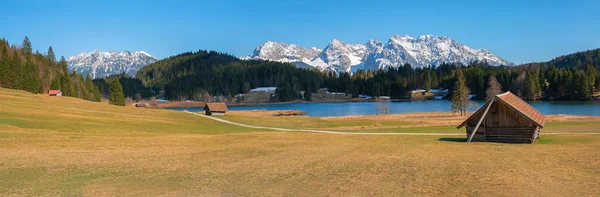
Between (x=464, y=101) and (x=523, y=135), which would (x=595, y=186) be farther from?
(x=464, y=101)

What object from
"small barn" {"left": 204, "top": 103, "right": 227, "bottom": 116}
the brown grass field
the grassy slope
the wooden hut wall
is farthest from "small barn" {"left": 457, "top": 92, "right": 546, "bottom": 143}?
"small barn" {"left": 204, "top": 103, "right": 227, "bottom": 116}

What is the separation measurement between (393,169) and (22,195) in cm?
1533

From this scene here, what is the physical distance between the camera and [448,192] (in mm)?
15891

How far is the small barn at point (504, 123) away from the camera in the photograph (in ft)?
107

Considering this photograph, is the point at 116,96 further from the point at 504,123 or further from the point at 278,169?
the point at 278,169

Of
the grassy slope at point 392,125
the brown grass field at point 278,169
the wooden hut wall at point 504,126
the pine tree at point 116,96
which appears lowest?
the grassy slope at point 392,125

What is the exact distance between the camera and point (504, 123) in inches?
1334

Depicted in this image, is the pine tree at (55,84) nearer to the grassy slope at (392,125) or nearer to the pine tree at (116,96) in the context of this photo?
the pine tree at (116,96)

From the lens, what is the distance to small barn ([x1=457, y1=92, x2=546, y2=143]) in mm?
32469

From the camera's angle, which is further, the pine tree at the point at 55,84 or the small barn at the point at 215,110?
the pine tree at the point at 55,84

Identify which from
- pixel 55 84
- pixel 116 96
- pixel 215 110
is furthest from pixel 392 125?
pixel 55 84

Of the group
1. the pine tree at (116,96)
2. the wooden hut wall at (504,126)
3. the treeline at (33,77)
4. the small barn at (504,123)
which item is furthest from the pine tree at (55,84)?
Result: the wooden hut wall at (504,126)

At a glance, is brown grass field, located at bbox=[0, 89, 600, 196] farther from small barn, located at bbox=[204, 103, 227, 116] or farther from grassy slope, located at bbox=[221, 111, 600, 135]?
small barn, located at bbox=[204, 103, 227, 116]

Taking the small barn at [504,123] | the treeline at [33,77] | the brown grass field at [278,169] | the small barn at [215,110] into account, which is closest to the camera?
the brown grass field at [278,169]
